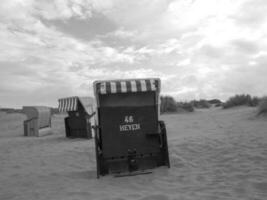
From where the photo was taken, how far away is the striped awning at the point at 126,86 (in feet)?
19.3

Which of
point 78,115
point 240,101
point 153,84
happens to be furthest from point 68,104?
point 240,101

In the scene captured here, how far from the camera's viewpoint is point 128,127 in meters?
6.09

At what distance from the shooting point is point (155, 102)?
6.23 meters

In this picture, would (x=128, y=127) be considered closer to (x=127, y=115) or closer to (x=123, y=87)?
(x=127, y=115)

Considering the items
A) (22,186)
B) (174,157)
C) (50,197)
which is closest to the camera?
(50,197)

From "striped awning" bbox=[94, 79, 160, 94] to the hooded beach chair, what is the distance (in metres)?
6.80

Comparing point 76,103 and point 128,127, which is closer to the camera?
point 128,127

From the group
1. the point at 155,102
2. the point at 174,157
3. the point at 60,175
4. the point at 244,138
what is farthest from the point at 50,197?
the point at 244,138

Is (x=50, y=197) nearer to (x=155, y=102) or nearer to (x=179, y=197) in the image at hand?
(x=179, y=197)

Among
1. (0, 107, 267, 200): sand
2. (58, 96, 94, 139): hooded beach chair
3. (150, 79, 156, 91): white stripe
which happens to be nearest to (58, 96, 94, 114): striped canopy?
(58, 96, 94, 139): hooded beach chair

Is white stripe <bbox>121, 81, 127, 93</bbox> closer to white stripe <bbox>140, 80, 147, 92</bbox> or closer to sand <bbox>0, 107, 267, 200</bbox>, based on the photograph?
white stripe <bbox>140, 80, 147, 92</bbox>

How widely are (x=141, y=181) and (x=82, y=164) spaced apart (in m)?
2.31

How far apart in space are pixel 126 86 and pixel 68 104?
808 cm

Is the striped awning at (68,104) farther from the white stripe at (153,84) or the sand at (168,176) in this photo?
the white stripe at (153,84)
